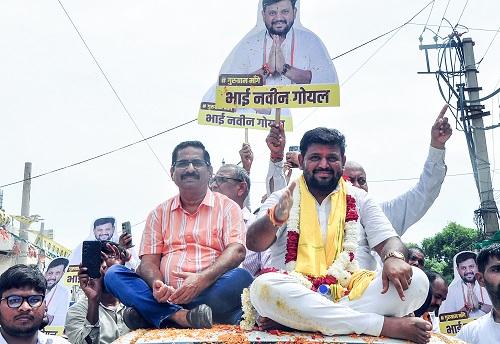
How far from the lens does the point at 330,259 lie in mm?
3371

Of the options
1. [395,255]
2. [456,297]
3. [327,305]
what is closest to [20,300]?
[327,305]

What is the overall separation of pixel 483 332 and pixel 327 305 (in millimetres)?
1659

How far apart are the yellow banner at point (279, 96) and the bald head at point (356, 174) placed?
0.48m

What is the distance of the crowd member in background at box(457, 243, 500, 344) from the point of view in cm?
393

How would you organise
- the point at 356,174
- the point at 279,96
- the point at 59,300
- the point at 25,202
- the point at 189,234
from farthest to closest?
the point at 25,202, the point at 59,300, the point at 279,96, the point at 356,174, the point at 189,234

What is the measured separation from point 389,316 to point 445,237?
2685 cm

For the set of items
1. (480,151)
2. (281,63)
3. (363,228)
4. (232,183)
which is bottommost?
(363,228)

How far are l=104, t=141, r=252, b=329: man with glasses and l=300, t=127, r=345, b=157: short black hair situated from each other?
2.61 feet

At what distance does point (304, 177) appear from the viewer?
360 centimetres

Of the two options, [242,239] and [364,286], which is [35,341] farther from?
[364,286]

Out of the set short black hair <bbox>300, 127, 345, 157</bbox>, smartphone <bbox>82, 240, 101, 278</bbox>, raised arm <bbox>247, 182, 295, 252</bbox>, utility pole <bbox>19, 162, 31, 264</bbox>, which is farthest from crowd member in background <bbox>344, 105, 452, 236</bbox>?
utility pole <bbox>19, 162, 31, 264</bbox>

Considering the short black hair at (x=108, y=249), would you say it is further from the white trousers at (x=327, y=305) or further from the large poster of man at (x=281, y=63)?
the white trousers at (x=327, y=305)

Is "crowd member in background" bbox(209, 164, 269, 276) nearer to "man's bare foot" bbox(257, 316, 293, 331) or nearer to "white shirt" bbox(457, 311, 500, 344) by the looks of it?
"white shirt" bbox(457, 311, 500, 344)

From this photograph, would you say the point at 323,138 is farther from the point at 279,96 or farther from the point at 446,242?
the point at 446,242
